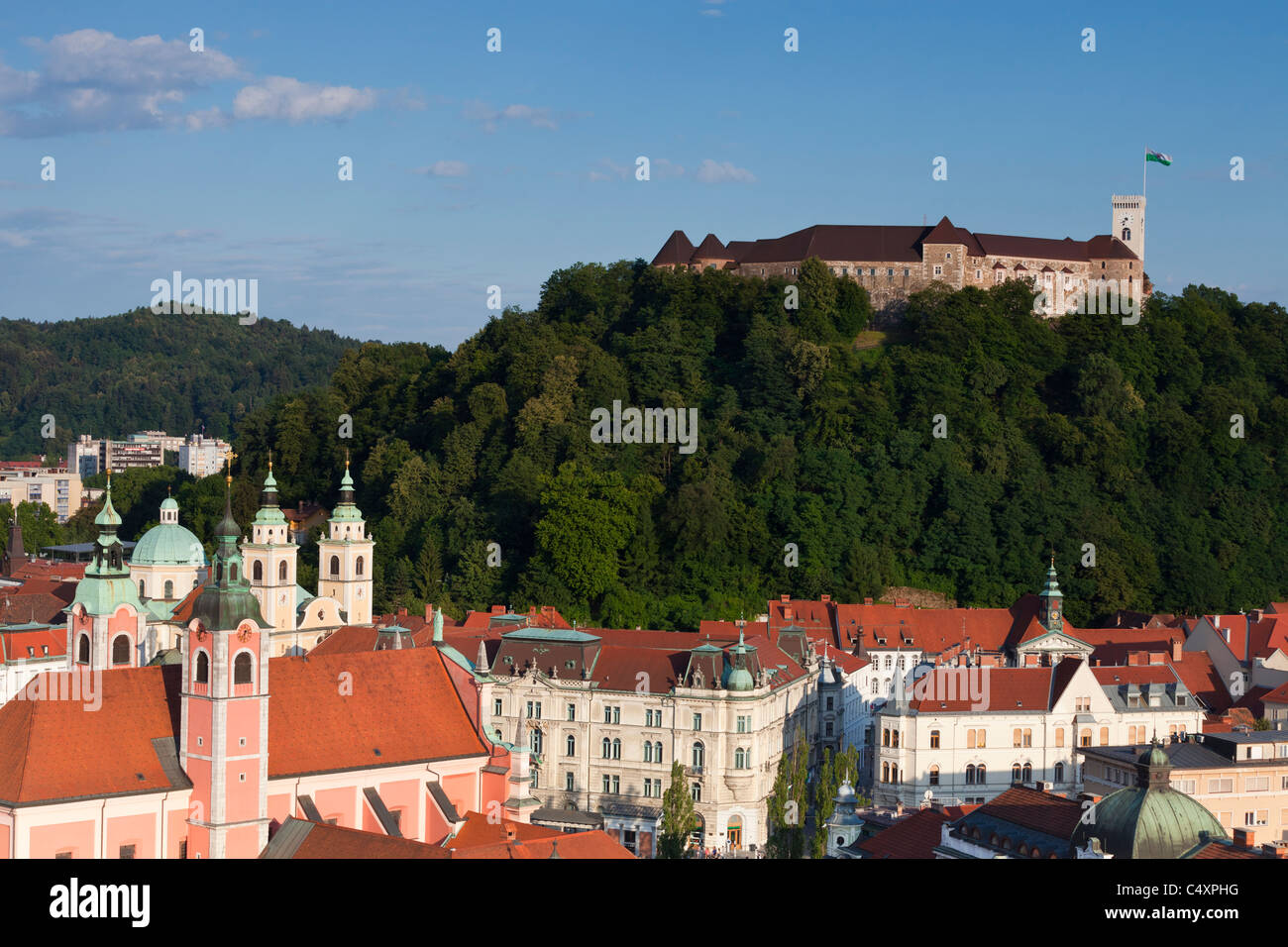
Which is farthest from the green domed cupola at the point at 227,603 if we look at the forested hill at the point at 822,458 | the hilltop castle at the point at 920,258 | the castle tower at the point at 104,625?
the hilltop castle at the point at 920,258

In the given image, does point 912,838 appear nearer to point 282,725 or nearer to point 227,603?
point 282,725

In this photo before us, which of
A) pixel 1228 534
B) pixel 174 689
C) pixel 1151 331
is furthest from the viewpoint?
pixel 1151 331

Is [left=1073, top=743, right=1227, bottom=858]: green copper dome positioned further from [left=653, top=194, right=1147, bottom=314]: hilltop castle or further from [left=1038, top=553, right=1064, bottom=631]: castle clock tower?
[left=653, top=194, right=1147, bottom=314]: hilltop castle

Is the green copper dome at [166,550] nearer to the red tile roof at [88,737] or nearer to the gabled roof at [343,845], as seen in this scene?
the red tile roof at [88,737]
